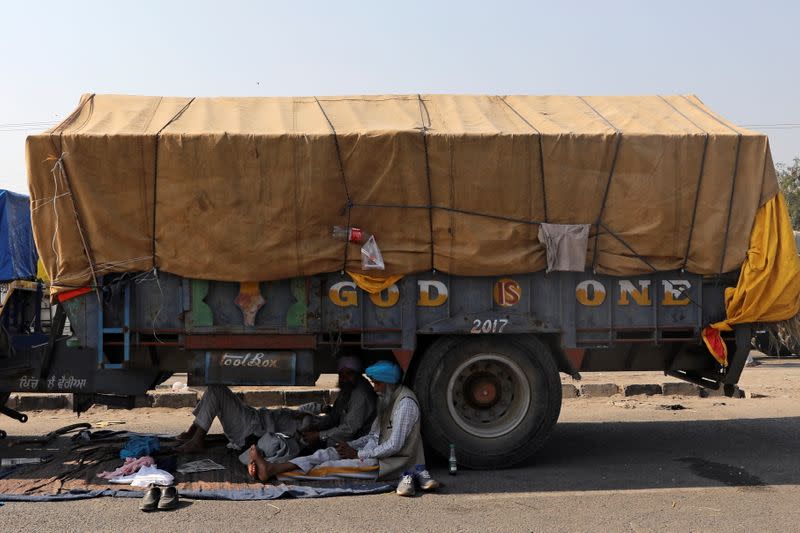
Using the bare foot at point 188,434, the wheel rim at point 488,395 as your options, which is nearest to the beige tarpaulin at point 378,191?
the wheel rim at point 488,395

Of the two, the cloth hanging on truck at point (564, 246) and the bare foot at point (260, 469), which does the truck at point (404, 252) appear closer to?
the cloth hanging on truck at point (564, 246)

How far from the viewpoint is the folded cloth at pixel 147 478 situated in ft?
20.0

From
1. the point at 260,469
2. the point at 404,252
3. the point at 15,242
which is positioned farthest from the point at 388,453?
the point at 15,242

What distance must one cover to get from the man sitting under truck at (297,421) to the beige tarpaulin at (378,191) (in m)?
1.15

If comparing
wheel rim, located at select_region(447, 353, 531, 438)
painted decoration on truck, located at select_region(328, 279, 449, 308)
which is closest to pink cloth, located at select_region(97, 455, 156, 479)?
painted decoration on truck, located at select_region(328, 279, 449, 308)

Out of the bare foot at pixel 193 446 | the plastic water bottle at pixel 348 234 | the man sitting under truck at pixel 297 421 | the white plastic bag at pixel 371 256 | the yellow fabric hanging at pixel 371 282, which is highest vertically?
the plastic water bottle at pixel 348 234

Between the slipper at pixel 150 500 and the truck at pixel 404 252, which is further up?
the truck at pixel 404 252

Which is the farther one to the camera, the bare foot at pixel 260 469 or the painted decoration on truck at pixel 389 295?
the painted decoration on truck at pixel 389 295

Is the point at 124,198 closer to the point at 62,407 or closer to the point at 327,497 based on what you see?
the point at 327,497

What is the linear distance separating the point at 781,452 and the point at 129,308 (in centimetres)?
580

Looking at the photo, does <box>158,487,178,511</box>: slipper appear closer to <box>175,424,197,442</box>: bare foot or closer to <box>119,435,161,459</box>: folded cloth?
<box>119,435,161,459</box>: folded cloth

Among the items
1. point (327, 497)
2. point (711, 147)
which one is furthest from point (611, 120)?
point (327, 497)

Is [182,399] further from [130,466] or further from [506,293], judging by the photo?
[506,293]

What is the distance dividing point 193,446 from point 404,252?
8.07ft
